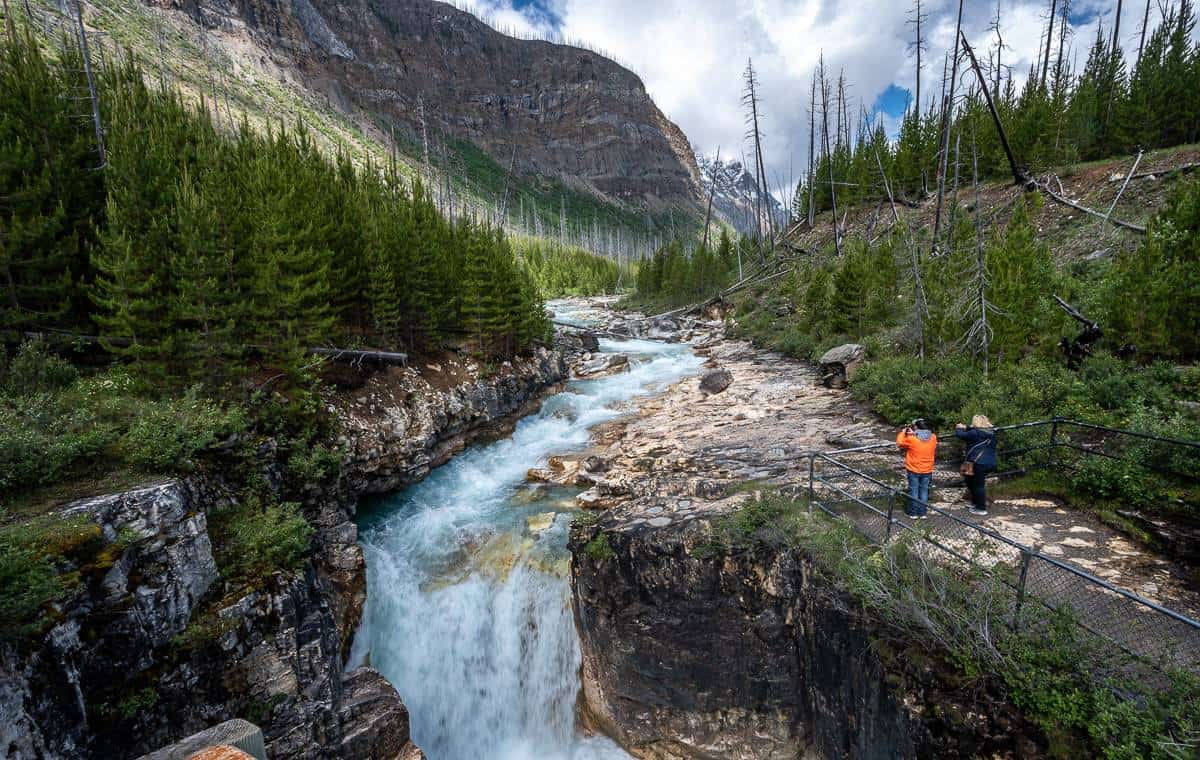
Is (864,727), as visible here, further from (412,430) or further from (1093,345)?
(412,430)

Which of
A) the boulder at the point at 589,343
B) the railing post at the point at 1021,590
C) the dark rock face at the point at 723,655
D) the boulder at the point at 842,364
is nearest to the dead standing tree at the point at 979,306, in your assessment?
the boulder at the point at 842,364

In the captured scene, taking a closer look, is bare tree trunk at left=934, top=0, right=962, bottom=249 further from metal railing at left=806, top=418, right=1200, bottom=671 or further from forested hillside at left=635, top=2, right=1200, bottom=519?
metal railing at left=806, top=418, right=1200, bottom=671

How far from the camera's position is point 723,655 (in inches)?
361

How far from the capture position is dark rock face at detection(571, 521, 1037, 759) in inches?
299

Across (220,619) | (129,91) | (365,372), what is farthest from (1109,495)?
(129,91)

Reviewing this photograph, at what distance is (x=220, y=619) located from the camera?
24.7ft

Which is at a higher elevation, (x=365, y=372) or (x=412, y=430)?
(x=365, y=372)

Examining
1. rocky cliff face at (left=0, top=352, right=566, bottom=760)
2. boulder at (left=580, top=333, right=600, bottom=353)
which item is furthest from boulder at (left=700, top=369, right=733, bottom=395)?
rocky cliff face at (left=0, top=352, right=566, bottom=760)

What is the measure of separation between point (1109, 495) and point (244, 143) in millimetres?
26611

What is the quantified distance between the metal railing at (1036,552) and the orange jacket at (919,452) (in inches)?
26.1

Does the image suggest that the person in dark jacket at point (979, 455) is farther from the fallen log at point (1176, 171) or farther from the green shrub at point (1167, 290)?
the fallen log at point (1176, 171)

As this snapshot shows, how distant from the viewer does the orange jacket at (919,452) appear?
28.0 feet

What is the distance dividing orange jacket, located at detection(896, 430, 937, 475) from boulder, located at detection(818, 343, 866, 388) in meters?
10.3

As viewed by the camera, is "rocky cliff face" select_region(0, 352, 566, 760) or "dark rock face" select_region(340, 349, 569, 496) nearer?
"rocky cliff face" select_region(0, 352, 566, 760)
